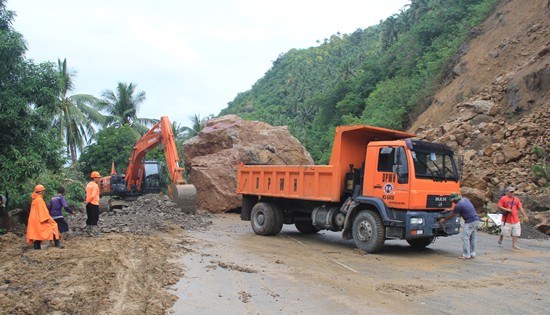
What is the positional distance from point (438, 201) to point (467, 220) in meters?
0.68

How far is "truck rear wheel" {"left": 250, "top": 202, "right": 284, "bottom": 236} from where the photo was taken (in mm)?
12664

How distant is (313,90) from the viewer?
78188 mm

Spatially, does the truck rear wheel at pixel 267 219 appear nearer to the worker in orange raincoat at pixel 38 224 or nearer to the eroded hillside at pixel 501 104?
the worker in orange raincoat at pixel 38 224

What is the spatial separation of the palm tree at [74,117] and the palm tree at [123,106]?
6.07m

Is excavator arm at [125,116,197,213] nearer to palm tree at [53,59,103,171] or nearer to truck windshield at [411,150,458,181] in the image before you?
truck windshield at [411,150,458,181]

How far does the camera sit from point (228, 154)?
20953 millimetres

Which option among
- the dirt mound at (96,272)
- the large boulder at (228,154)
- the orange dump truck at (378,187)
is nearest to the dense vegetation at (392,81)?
the large boulder at (228,154)

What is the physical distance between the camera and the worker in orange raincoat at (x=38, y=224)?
9242mm

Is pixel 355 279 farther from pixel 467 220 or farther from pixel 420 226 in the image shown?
pixel 467 220

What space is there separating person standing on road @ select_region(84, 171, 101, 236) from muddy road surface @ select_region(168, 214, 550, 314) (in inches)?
97.1

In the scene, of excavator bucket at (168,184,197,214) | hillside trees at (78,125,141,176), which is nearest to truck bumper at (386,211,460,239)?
excavator bucket at (168,184,197,214)

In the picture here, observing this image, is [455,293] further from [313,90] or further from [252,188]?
[313,90]

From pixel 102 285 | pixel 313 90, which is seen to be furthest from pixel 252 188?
pixel 313 90

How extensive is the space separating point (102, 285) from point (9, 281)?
1.48 meters
